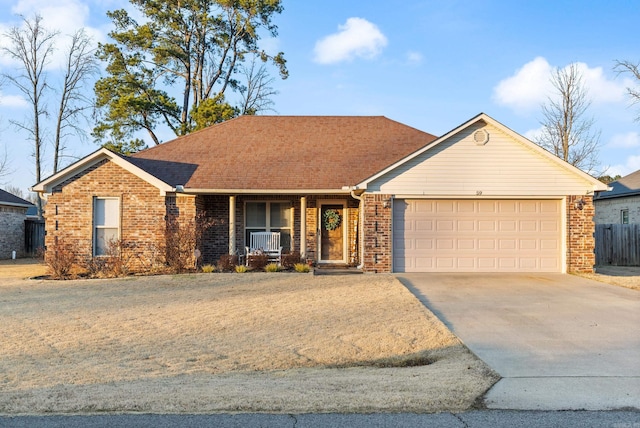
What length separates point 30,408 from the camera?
16.3 feet

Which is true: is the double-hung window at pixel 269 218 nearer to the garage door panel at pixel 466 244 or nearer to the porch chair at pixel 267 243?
the porch chair at pixel 267 243

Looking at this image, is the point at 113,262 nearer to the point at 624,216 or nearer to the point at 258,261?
the point at 258,261

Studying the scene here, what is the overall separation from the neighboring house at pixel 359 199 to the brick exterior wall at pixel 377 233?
1.1 inches

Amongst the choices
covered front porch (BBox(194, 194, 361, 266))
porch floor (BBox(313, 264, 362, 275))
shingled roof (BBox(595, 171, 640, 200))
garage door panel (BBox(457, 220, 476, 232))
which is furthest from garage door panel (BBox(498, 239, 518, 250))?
shingled roof (BBox(595, 171, 640, 200))

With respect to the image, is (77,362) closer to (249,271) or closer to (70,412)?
(70,412)

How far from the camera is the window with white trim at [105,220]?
53.3 ft

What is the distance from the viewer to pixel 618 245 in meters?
20.9

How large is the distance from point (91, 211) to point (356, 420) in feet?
45.2

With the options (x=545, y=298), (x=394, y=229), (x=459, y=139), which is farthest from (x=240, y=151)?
(x=545, y=298)

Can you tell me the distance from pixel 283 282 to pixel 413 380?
8.07 metres

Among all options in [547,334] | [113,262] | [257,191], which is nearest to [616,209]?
[257,191]

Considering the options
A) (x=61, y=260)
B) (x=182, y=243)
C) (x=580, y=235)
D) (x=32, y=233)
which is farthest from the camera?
(x=32, y=233)

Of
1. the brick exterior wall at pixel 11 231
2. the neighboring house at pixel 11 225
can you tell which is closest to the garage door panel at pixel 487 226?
the neighboring house at pixel 11 225

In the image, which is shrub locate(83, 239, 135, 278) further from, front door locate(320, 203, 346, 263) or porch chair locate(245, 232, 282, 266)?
front door locate(320, 203, 346, 263)
